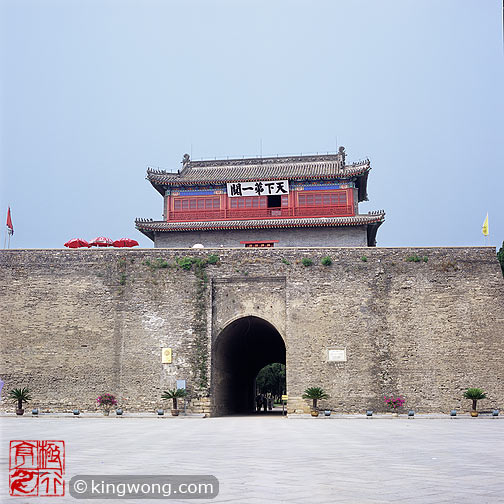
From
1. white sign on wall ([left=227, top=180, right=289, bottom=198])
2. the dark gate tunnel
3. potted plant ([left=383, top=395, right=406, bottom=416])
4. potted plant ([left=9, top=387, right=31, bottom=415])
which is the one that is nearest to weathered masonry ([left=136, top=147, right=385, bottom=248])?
white sign on wall ([left=227, top=180, right=289, bottom=198])

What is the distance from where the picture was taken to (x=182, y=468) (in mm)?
7066

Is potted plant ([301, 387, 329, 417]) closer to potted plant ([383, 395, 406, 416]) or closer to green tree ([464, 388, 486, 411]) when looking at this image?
potted plant ([383, 395, 406, 416])

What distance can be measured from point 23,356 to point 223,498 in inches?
695

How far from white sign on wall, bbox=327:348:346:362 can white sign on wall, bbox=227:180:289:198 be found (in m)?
9.95

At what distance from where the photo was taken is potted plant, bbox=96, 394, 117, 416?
20.5 metres

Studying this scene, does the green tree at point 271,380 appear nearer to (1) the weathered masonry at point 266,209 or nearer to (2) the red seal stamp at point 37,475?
(1) the weathered masonry at point 266,209

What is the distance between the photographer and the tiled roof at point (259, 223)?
89.7ft

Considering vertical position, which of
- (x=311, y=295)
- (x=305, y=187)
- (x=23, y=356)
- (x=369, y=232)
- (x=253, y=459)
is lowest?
(x=253, y=459)

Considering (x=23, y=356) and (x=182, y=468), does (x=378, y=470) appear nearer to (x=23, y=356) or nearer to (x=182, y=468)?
(x=182, y=468)

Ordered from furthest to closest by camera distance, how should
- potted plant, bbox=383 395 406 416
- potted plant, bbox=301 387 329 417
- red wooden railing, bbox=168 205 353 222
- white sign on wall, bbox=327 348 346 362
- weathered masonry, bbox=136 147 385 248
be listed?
red wooden railing, bbox=168 205 353 222 < weathered masonry, bbox=136 147 385 248 < white sign on wall, bbox=327 348 346 362 < potted plant, bbox=383 395 406 416 < potted plant, bbox=301 387 329 417

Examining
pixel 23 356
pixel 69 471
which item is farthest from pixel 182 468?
pixel 23 356

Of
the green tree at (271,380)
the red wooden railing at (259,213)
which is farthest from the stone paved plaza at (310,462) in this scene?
the green tree at (271,380)

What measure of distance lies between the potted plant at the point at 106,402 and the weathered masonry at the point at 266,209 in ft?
31.3

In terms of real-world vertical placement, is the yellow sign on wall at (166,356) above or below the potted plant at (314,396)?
above
